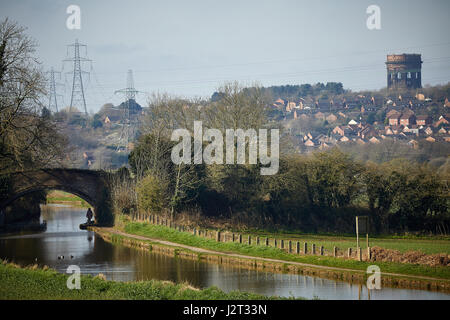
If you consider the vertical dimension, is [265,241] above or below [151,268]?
above

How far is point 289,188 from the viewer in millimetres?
56562

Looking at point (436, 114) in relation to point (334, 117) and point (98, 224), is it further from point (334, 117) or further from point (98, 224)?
point (98, 224)

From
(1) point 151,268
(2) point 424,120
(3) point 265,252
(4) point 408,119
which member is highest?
(4) point 408,119

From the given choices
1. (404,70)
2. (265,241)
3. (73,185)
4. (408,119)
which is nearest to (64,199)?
(73,185)

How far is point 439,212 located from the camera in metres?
53.8

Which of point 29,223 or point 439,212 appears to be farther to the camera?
point 29,223

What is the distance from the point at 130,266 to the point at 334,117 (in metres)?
144

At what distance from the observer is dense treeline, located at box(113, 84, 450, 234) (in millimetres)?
52562

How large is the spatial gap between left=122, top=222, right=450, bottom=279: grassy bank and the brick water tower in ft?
364

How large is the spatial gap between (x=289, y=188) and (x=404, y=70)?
99.0 m

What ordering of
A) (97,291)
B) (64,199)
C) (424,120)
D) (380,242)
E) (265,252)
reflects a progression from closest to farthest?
(97,291) → (265,252) → (380,242) → (64,199) → (424,120)

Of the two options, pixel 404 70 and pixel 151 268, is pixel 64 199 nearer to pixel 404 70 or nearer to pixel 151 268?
pixel 151 268

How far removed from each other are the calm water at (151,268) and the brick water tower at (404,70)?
112650mm

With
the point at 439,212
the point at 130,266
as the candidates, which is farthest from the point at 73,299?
the point at 439,212
